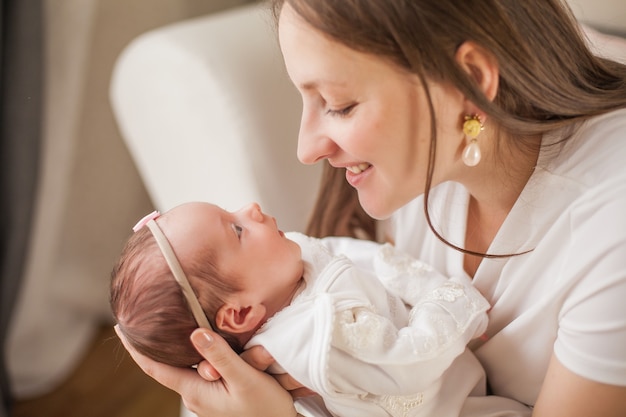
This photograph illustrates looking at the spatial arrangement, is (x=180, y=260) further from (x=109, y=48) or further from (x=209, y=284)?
(x=109, y=48)

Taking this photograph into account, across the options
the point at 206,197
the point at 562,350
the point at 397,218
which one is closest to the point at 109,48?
the point at 206,197

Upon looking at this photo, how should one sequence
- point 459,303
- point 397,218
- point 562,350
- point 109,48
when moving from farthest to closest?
1. point 109,48
2. point 397,218
3. point 459,303
4. point 562,350

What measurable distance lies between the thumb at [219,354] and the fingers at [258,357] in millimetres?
18

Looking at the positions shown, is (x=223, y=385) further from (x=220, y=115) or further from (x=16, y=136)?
(x=16, y=136)

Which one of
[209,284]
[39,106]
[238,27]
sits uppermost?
[238,27]

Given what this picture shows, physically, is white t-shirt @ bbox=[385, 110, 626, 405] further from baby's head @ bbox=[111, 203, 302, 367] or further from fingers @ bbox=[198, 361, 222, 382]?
fingers @ bbox=[198, 361, 222, 382]

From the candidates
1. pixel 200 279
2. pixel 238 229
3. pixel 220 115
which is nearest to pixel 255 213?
pixel 238 229

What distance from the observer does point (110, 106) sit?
211 cm

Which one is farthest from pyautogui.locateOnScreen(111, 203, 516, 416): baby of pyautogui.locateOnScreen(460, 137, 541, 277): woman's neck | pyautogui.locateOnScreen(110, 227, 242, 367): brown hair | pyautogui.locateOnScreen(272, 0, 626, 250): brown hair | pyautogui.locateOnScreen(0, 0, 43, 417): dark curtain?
pyautogui.locateOnScreen(0, 0, 43, 417): dark curtain

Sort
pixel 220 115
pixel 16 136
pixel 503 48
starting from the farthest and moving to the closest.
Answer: pixel 16 136 → pixel 220 115 → pixel 503 48

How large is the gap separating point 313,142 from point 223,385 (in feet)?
1.24

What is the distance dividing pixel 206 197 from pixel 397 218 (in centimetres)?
38

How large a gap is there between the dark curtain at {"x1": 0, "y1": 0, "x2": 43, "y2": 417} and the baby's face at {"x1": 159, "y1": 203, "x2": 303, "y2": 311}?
888 mm

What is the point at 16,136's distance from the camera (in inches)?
69.5
